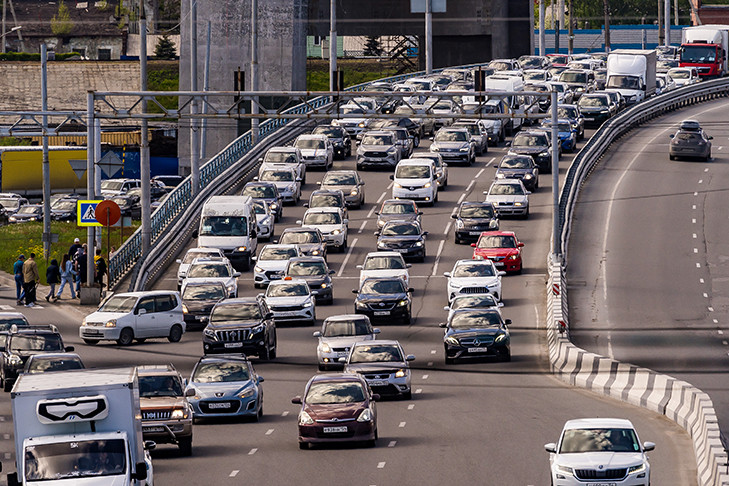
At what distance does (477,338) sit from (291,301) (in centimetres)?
731

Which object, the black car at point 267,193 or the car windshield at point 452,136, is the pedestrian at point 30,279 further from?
the car windshield at point 452,136

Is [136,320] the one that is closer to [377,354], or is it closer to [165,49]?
[377,354]

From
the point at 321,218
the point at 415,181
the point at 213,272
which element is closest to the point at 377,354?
the point at 213,272

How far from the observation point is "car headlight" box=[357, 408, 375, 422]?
26656 millimetres

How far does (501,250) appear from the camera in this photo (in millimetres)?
50469

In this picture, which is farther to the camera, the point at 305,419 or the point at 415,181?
the point at 415,181

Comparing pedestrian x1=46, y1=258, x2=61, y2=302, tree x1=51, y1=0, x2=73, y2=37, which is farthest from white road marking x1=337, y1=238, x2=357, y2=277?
tree x1=51, y1=0, x2=73, y2=37

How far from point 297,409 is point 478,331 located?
7.76 m

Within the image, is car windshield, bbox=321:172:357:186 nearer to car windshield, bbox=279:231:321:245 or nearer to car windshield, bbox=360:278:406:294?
car windshield, bbox=279:231:321:245

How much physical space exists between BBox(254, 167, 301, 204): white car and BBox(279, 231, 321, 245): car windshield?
10.3 m

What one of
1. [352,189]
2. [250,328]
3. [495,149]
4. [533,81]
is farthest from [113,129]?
[250,328]

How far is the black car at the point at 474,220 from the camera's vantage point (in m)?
54.5

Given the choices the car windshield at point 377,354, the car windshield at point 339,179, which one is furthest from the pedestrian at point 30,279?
the car windshield at point 377,354

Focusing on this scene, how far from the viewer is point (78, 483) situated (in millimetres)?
19812
